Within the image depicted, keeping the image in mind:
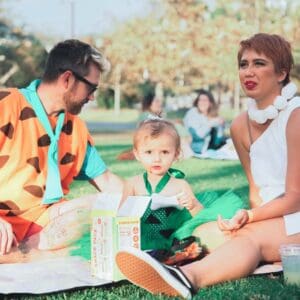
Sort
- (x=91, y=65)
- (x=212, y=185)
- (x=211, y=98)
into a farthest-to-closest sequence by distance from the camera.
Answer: (x=211, y=98) → (x=212, y=185) → (x=91, y=65)

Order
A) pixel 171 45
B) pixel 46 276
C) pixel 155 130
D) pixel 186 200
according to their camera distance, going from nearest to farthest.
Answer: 1. pixel 46 276
2. pixel 186 200
3. pixel 155 130
4. pixel 171 45

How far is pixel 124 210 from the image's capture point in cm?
363

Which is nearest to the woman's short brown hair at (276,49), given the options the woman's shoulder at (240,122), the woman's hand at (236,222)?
the woman's shoulder at (240,122)

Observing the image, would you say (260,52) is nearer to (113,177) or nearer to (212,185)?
(113,177)

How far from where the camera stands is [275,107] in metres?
4.05

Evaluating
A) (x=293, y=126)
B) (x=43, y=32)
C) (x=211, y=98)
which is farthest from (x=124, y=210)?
(x=43, y=32)

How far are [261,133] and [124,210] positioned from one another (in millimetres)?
996

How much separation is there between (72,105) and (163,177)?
0.66 metres

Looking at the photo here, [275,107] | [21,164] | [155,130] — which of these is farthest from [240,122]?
[21,164]

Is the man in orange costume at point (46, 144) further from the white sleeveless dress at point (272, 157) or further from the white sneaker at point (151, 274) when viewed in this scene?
the white sleeveless dress at point (272, 157)

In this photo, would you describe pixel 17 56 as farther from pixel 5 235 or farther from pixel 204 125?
pixel 5 235

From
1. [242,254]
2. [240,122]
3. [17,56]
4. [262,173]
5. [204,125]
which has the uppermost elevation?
[240,122]

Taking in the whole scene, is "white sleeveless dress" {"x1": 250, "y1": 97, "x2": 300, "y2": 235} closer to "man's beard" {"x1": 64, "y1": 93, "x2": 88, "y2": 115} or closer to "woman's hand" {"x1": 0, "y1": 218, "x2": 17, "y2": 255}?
"man's beard" {"x1": 64, "y1": 93, "x2": 88, "y2": 115}

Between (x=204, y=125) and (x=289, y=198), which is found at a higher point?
(x=289, y=198)
